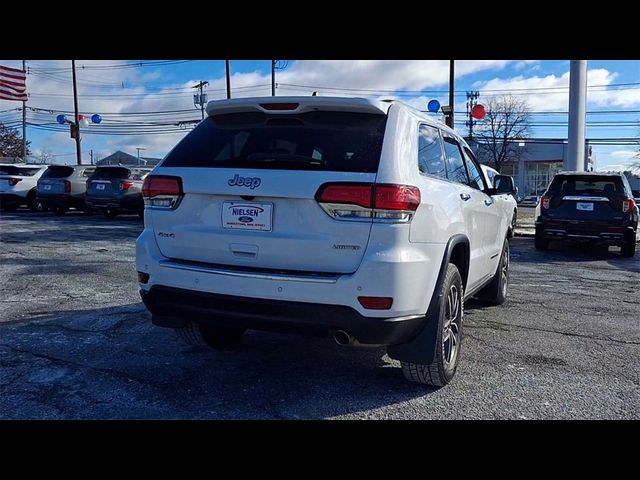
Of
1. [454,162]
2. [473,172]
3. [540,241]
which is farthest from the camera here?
[540,241]

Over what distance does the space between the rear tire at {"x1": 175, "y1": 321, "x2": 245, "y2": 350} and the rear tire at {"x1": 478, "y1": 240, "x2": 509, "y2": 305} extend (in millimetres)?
2990

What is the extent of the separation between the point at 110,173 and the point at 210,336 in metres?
13.7

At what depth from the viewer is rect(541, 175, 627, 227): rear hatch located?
424 inches

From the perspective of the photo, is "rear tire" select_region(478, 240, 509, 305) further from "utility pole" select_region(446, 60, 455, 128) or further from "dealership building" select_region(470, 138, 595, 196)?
"dealership building" select_region(470, 138, 595, 196)

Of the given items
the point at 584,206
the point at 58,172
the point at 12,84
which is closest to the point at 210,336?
the point at 584,206

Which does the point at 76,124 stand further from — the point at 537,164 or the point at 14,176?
the point at 537,164

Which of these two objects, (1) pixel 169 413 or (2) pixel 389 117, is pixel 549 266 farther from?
(1) pixel 169 413

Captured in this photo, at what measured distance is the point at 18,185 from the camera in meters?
19.1

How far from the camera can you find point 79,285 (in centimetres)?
697

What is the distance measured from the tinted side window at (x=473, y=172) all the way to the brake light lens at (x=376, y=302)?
2.14 m

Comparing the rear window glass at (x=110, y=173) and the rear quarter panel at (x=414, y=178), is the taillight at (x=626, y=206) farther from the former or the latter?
the rear window glass at (x=110, y=173)

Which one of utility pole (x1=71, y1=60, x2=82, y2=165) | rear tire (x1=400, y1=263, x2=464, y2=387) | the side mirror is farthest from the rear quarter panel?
utility pole (x1=71, y1=60, x2=82, y2=165)
